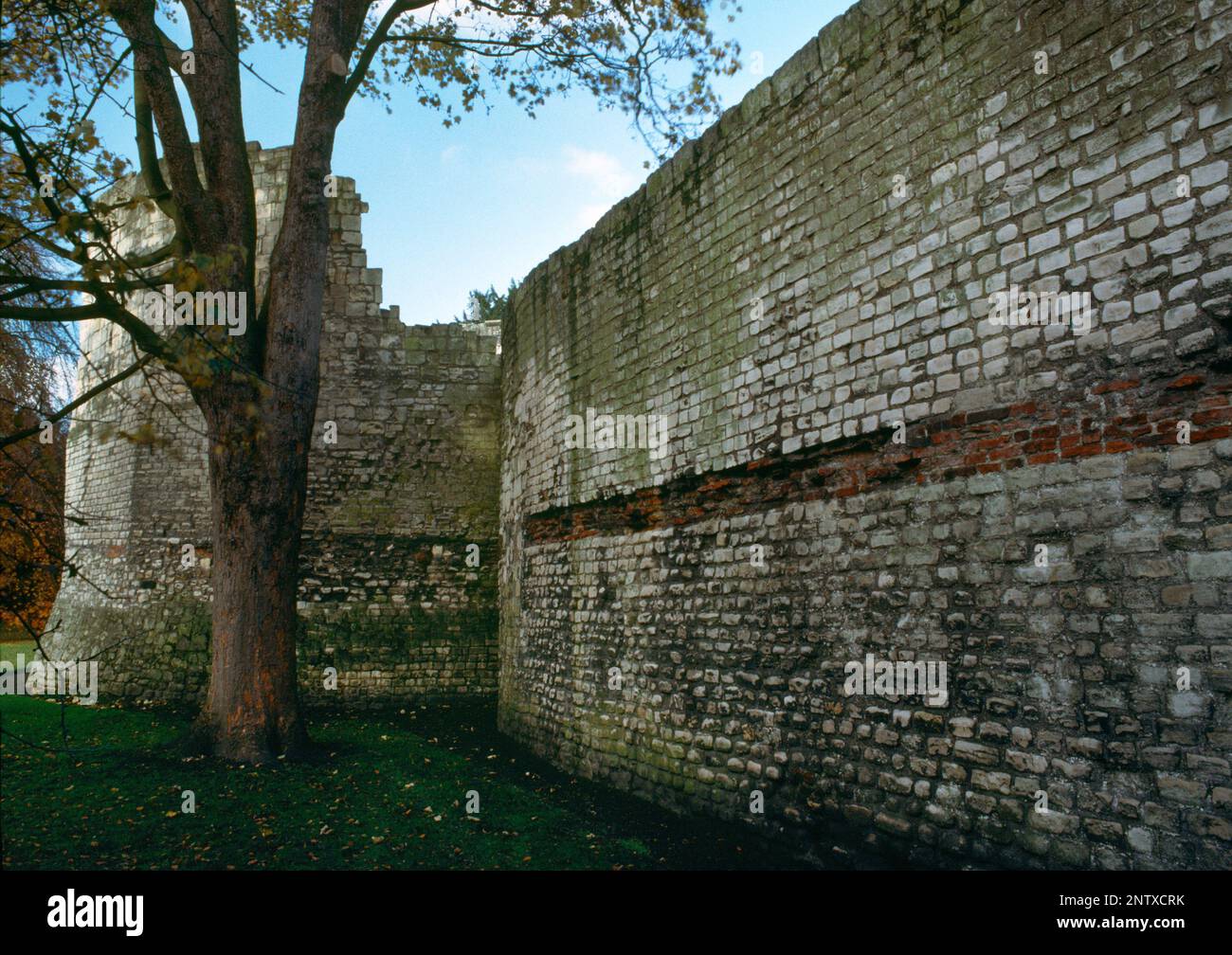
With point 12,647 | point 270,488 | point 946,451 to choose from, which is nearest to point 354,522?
point 270,488

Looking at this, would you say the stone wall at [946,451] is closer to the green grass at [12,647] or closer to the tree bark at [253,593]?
the tree bark at [253,593]

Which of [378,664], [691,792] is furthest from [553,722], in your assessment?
[378,664]

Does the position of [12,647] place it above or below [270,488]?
below

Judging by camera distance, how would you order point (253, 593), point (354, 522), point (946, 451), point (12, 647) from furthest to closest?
point (12, 647) < point (354, 522) < point (253, 593) < point (946, 451)

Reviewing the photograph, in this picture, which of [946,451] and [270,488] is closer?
[946,451]

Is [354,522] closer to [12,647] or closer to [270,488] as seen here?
[270,488]

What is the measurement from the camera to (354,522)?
39.1ft

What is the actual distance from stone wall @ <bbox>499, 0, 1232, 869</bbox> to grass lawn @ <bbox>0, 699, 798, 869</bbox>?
0.58 m

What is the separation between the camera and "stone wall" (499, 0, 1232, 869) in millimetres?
3787

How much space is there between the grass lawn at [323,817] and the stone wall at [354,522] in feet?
9.47

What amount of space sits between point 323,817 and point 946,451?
16.6 feet

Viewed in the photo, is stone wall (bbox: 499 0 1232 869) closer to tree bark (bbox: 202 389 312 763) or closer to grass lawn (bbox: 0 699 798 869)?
grass lawn (bbox: 0 699 798 869)

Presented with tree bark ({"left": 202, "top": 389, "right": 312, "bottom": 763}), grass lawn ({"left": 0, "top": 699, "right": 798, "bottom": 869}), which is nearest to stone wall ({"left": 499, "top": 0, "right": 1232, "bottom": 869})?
grass lawn ({"left": 0, "top": 699, "right": 798, "bottom": 869})
